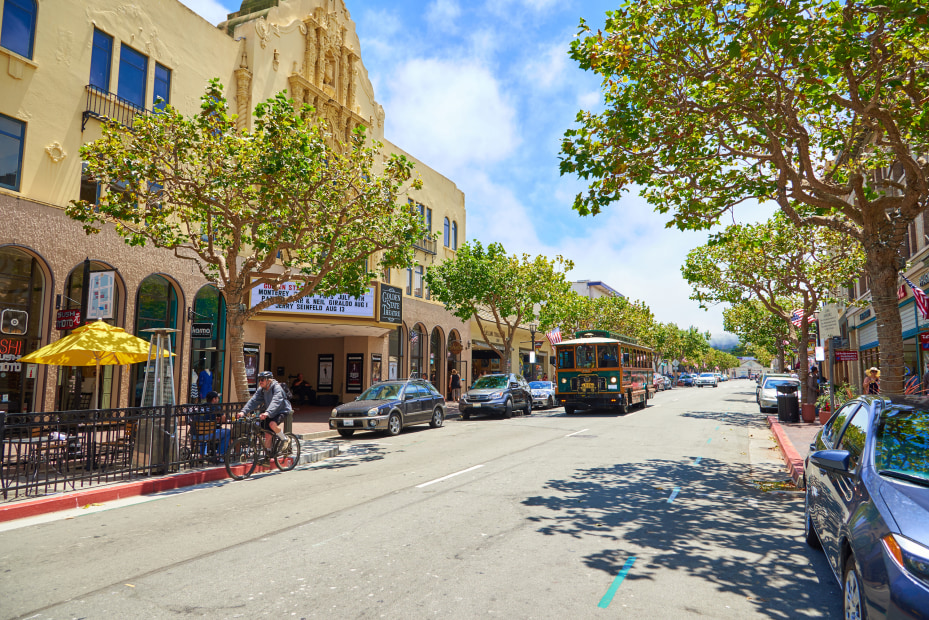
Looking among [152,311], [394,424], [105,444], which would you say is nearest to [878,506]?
[105,444]

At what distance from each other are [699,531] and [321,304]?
17262mm

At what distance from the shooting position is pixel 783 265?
23422 mm

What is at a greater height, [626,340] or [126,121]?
[126,121]

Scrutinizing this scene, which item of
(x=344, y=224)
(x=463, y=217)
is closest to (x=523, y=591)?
(x=344, y=224)

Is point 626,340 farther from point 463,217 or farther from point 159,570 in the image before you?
point 159,570

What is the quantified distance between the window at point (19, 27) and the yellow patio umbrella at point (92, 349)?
842cm

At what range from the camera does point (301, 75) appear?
864 inches

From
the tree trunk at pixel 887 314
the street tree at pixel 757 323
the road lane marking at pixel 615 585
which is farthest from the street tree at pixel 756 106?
the street tree at pixel 757 323

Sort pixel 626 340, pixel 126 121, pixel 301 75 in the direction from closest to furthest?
pixel 126 121 < pixel 301 75 < pixel 626 340

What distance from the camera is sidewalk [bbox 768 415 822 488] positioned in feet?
33.3

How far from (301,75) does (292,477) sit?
16.7m

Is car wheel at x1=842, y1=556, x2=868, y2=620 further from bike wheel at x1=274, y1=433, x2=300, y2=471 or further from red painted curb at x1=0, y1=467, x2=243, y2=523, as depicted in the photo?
bike wheel at x1=274, y1=433, x2=300, y2=471

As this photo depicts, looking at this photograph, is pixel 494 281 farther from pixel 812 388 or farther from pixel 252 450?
pixel 252 450

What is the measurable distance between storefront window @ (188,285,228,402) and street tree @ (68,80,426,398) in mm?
6037
